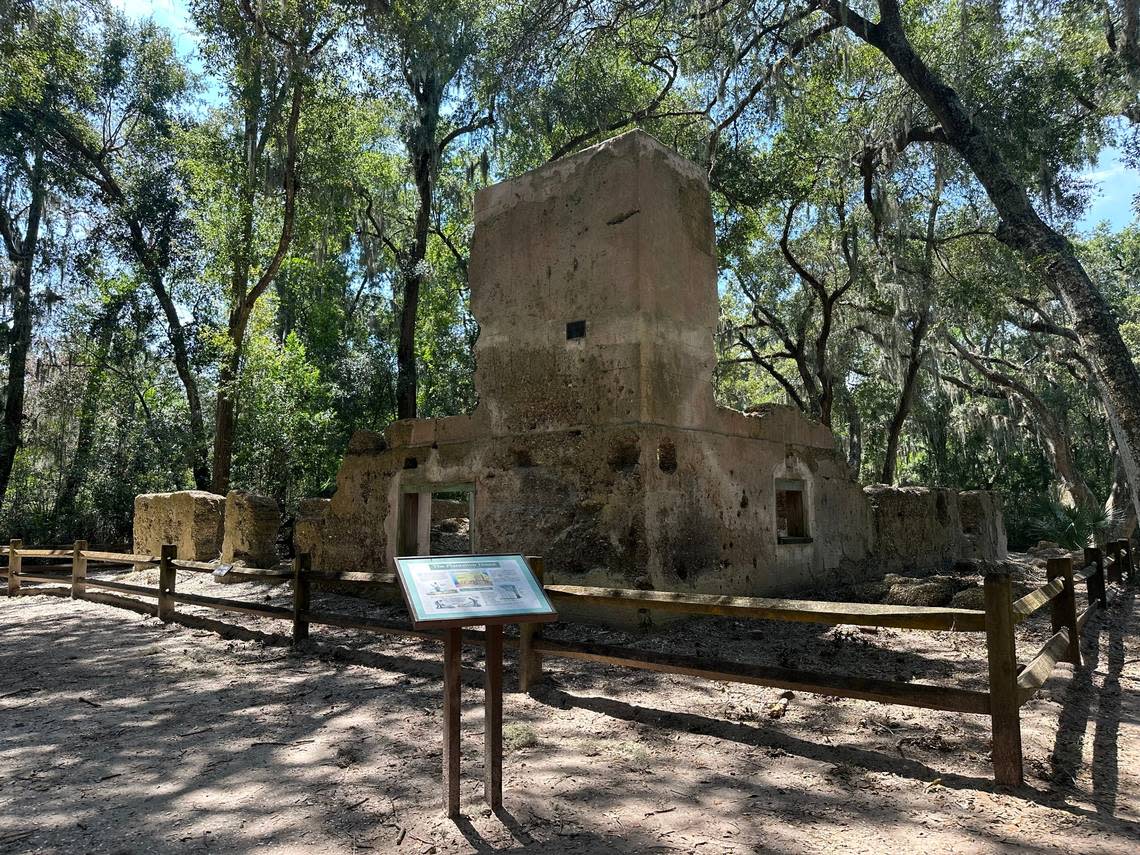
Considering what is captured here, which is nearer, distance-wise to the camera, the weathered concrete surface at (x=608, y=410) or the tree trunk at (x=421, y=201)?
the weathered concrete surface at (x=608, y=410)

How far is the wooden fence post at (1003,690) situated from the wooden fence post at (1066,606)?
117 inches

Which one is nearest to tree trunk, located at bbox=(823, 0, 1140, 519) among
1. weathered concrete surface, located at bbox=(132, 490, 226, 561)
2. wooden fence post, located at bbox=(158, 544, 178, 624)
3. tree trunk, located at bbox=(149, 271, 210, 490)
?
wooden fence post, located at bbox=(158, 544, 178, 624)

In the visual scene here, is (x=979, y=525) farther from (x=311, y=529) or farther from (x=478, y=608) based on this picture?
(x=478, y=608)

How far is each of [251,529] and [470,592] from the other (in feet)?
29.9

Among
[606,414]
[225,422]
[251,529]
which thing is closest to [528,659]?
[606,414]

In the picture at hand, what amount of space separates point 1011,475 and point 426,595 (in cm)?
3236

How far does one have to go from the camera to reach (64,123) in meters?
18.2

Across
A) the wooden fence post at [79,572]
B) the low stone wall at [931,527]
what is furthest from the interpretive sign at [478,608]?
the wooden fence post at [79,572]

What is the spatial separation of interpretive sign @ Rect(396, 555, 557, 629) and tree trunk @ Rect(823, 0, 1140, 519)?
9.10m

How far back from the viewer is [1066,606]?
6.18 metres

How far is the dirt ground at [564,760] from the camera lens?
10.7 ft

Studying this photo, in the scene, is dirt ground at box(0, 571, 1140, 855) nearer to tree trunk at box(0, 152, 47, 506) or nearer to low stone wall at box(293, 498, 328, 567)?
low stone wall at box(293, 498, 328, 567)

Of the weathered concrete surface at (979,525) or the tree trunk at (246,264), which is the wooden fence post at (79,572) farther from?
the weathered concrete surface at (979,525)

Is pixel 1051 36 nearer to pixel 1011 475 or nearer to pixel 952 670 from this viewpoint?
pixel 952 670
